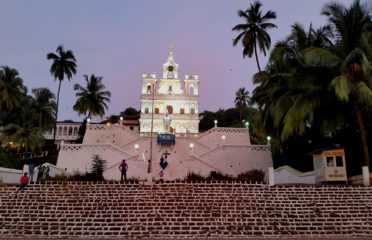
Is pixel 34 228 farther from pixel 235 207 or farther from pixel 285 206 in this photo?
pixel 285 206

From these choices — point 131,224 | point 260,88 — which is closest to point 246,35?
point 260,88

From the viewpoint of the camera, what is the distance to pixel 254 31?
3441cm

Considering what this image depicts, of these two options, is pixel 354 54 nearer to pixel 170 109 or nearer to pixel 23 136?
pixel 23 136

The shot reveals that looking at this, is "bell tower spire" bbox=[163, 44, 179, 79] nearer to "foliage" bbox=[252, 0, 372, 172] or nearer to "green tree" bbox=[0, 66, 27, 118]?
"green tree" bbox=[0, 66, 27, 118]

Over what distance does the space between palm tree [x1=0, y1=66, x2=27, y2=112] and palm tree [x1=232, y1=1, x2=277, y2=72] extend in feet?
86.5

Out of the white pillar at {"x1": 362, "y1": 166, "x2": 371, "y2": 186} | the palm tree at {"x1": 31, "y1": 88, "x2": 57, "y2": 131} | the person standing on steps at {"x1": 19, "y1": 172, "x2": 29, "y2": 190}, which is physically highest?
the palm tree at {"x1": 31, "y1": 88, "x2": 57, "y2": 131}

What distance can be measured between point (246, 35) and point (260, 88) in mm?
7355

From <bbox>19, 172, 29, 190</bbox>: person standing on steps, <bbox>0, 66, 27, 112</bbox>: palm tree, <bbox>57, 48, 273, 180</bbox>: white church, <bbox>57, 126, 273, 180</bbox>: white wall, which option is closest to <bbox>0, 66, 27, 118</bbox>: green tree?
<bbox>0, 66, 27, 112</bbox>: palm tree

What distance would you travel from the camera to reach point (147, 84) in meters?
56.3

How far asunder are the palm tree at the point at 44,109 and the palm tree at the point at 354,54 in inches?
1519

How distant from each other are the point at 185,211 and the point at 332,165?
854 centimetres

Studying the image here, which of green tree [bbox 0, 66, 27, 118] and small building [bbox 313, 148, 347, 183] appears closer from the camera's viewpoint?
small building [bbox 313, 148, 347, 183]

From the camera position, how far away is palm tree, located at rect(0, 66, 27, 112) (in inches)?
1585

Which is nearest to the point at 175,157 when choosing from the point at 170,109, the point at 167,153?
the point at 167,153
